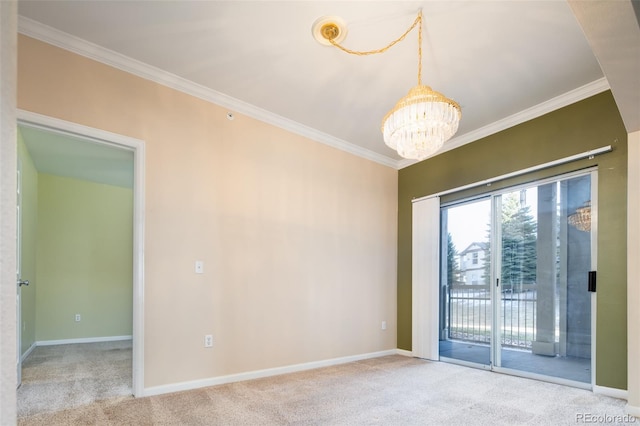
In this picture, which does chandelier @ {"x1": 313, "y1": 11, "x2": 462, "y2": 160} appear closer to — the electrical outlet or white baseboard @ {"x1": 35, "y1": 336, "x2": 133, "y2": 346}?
the electrical outlet

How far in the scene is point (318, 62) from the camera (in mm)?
2918

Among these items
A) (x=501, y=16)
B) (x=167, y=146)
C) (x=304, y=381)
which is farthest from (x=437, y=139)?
(x=304, y=381)

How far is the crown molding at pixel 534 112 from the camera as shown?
316 cm

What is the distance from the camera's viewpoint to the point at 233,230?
3490 millimetres

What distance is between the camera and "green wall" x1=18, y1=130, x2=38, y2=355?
4066 millimetres

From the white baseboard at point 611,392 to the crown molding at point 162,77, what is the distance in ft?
11.4

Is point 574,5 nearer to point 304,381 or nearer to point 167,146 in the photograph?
point 167,146

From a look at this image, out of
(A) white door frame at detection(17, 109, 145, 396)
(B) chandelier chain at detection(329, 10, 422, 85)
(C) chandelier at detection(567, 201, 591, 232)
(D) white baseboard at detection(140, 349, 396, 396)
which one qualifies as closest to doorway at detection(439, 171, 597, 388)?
(C) chandelier at detection(567, 201, 591, 232)

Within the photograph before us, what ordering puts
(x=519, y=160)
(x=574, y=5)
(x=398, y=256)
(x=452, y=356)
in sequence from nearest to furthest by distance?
(x=574, y=5)
(x=519, y=160)
(x=452, y=356)
(x=398, y=256)

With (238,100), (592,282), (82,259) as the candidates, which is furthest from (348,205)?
(82,259)

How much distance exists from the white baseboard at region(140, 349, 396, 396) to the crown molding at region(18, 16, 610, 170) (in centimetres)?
263

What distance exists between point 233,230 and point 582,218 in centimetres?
338

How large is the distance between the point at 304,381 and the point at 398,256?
90.8 inches

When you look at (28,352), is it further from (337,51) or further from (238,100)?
(337,51)
